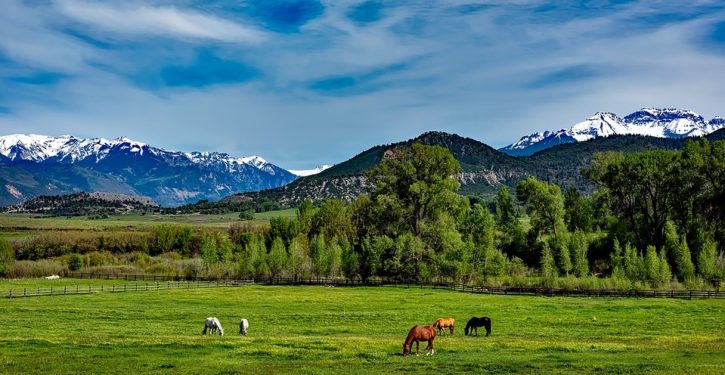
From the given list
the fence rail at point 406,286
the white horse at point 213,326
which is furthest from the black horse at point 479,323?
the fence rail at point 406,286

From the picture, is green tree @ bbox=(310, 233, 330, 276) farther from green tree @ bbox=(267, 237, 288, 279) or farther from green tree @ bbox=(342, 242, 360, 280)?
green tree @ bbox=(267, 237, 288, 279)

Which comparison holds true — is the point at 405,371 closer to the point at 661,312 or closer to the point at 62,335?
the point at 62,335

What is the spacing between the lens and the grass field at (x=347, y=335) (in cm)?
2677

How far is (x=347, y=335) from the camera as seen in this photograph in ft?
131

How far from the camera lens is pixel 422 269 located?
83.1m

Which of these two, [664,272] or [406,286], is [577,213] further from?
[406,286]

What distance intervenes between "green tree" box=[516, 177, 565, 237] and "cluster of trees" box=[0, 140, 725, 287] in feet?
0.60

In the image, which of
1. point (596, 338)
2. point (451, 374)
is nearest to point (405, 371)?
point (451, 374)

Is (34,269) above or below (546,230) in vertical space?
below

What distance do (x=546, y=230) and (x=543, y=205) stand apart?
4.99 metres

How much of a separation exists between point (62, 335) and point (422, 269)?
174 feet

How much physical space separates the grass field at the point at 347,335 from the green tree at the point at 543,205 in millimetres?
36294

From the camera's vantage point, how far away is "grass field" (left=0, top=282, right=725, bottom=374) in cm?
2677

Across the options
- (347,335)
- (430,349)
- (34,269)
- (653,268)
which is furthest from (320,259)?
(430,349)
